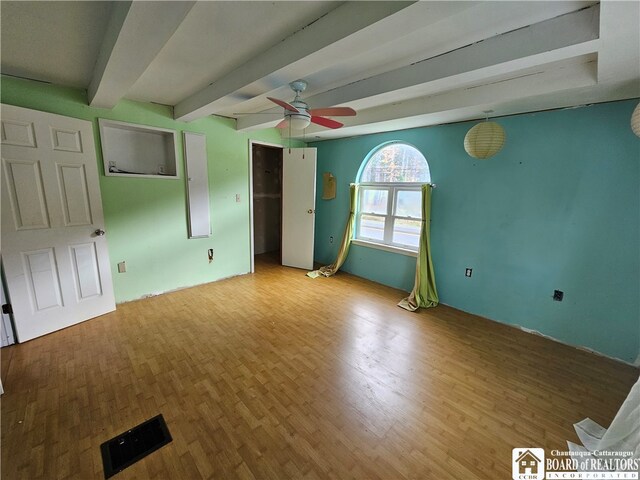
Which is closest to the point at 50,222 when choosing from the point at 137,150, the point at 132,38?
the point at 137,150

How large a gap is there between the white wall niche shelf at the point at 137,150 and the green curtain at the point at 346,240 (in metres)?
2.47

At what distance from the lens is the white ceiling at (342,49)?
1.28 m

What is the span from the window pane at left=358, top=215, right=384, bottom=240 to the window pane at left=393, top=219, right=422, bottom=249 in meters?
0.24

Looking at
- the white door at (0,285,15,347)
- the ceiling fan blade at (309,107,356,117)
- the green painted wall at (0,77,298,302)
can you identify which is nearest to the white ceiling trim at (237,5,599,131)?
the ceiling fan blade at (309,107,356,117)

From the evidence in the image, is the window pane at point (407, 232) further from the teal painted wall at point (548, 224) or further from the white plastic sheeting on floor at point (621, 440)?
the white plastic sheeting on floor at point (621, 440)

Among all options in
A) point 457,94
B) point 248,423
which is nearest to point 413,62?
point 457,94

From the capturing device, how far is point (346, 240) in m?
4.25

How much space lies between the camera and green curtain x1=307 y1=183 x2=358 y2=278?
408cm

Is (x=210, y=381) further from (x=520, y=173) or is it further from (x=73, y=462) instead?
(x=520, y=173)

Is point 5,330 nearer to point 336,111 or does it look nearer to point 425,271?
point 336,111

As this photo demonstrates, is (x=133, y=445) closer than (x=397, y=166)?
Yes

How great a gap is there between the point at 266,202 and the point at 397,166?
295 cm

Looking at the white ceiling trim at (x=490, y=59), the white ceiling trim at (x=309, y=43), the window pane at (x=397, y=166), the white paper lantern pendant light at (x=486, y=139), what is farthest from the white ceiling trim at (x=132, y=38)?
the window pane at (x=397, y=166)

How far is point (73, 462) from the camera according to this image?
53.1 inches
